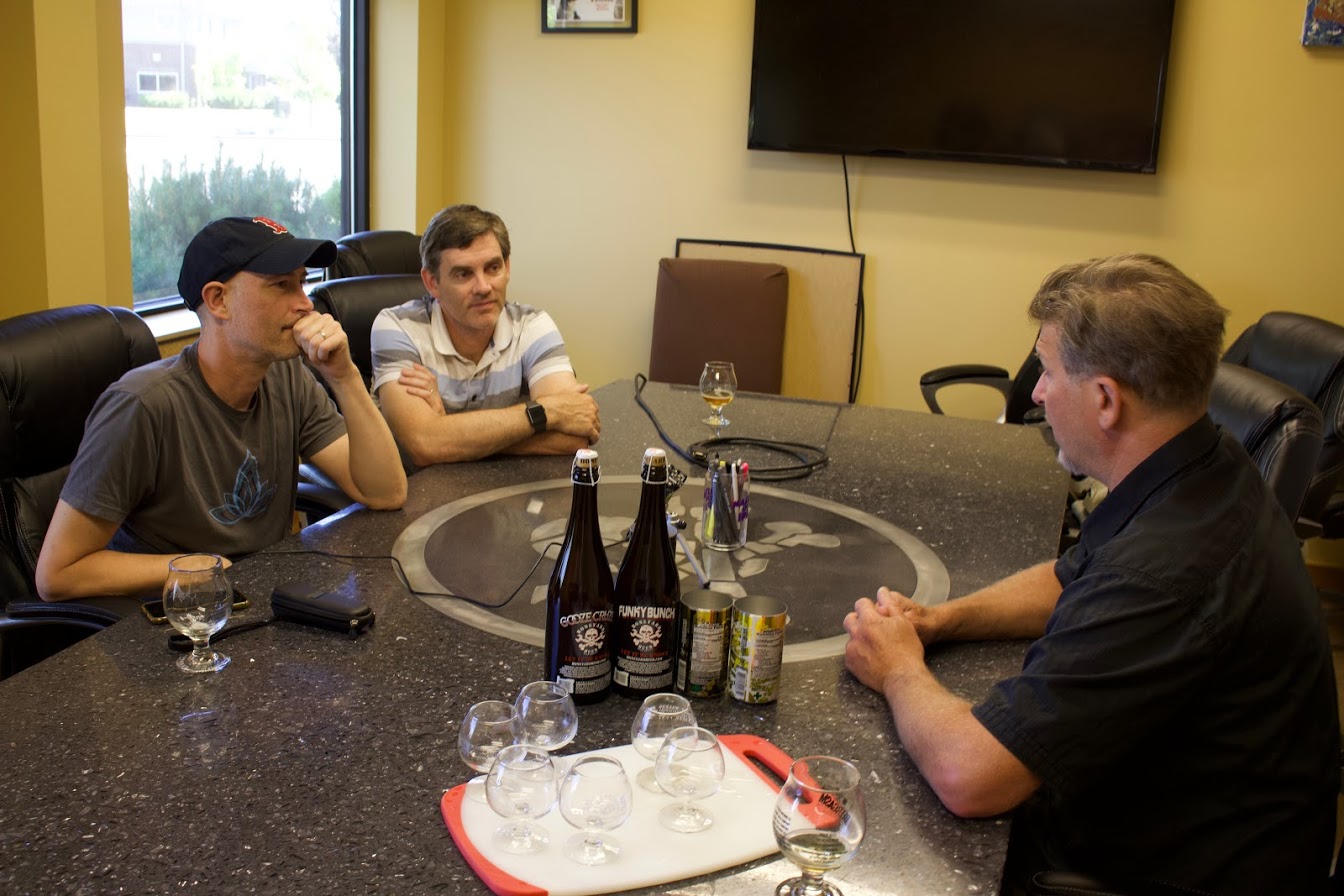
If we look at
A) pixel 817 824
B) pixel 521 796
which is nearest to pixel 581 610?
pixel 521 796

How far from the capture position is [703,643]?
1.38 m

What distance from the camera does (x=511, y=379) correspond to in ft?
9.36

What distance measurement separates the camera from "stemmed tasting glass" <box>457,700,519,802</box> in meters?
1.19

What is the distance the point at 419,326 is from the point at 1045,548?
5.02ft

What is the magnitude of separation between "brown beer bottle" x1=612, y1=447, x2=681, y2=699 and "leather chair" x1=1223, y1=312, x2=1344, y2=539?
2.40 m

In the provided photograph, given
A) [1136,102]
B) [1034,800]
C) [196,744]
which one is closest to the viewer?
[196,744]

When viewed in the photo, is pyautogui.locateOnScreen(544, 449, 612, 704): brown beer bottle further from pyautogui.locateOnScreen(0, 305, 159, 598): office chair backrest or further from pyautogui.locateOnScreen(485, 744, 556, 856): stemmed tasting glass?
pyautogui.locateOnScreen(0, 305, 159, 598): office chair backrest

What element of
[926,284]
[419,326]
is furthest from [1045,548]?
[926,284]

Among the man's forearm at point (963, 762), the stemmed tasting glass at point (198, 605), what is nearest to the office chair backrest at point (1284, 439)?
the man's forearm at point (963, 762)

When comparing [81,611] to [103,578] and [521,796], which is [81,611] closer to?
[103,578]

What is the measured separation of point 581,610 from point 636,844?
321 mm

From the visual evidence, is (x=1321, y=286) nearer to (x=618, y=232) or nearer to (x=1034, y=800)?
(x=618, y=232)

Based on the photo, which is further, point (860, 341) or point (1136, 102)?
point (860, 341)

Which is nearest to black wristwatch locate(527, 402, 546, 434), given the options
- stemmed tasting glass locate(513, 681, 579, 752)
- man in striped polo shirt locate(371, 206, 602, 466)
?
man in striped polo shirt locate(371, 206, 602, 466)
